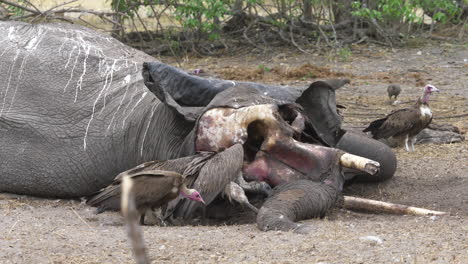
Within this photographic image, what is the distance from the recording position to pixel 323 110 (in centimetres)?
608

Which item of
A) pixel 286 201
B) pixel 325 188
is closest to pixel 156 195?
pixel 286 201

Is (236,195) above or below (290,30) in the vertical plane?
above

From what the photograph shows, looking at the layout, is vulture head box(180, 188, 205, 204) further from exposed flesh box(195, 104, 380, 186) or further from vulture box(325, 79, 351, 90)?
vulture box(325, 79, 351, 90)

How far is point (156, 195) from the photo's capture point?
504cm

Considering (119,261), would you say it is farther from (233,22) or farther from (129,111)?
(233,22)

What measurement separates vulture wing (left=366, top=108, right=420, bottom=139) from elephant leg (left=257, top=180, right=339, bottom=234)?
7.10 ft

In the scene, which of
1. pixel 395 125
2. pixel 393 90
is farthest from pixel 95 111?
pixel 393 90

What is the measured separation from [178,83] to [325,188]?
54.8 inches

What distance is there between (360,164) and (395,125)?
2184 mm

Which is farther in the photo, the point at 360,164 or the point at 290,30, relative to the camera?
the point at 290,30

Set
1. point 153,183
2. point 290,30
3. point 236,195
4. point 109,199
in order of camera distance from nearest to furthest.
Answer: point 153,183
point 236,195
point 109,199
point 290,30

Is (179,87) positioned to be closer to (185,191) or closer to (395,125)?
(185,191)

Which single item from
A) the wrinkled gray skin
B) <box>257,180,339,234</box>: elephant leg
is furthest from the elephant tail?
<box>257,180,339,234</box>: elephant leg

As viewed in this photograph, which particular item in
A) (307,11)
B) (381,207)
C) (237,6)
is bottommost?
(307,11)
